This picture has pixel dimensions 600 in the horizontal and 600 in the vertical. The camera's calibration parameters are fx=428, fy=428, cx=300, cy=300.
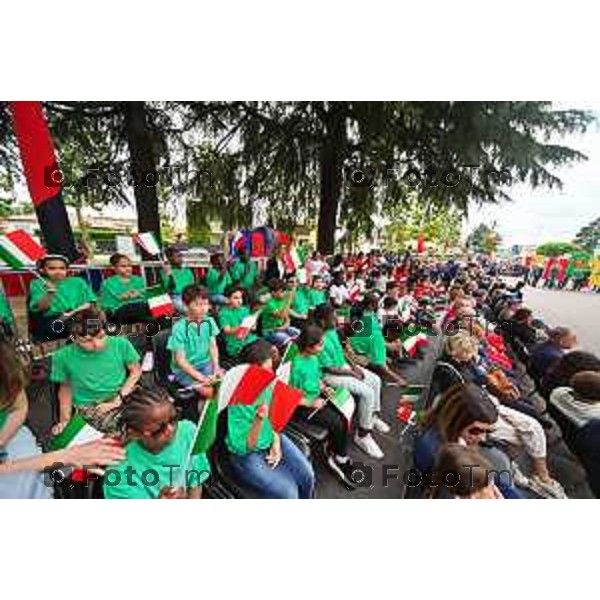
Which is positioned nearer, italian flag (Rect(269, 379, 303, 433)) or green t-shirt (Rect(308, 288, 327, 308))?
italian flag (Rect(269, 379, 303, 433))

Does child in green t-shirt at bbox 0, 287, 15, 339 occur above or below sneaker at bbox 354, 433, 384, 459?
above

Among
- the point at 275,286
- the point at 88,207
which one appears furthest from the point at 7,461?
the point at 275,286

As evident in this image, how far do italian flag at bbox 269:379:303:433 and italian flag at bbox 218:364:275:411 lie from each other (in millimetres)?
40

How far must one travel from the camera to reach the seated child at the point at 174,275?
2.92 metres

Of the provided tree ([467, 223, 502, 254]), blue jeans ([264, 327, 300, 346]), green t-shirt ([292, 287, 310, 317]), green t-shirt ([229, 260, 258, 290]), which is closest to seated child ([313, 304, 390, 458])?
blue jeans ([264, 327, 300, 346])

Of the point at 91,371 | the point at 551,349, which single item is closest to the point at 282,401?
the point at 91,371

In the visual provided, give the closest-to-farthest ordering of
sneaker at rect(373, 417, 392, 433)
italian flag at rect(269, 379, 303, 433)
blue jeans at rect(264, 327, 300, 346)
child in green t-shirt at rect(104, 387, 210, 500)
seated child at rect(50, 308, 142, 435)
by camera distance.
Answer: child in green t-shirt at rect(104, 387, 210, 500)
italian flag at rect(269, 379, 303, 433)
seated child at rect(50, 308, 142, 435)
sneaker at rect(373, 417, 392, 433)
blue jeans at rect(264, 327, 300, 346)

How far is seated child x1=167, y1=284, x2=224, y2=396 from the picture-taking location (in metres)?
1.84

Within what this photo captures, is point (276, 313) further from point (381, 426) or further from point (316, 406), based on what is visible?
point (316, 406)

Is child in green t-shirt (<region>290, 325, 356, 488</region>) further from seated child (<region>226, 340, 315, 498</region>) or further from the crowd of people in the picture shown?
seated child (<region>226, 340, 315, 498</region>)

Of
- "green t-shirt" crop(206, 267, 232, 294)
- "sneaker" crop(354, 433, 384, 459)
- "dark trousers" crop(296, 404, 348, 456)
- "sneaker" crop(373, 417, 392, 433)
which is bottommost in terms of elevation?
"sneaker" crop(373, 417, 392, 433)

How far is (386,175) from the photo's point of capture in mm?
2602

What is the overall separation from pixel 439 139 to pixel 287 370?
1461mm

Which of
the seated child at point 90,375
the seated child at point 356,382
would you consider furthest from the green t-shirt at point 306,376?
the seated child at point 90,375
